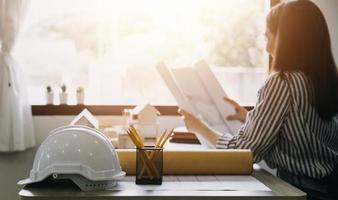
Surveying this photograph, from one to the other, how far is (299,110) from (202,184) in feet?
1.51

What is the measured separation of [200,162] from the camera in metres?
1.42

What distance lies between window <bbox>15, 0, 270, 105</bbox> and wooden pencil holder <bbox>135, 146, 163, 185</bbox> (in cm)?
167

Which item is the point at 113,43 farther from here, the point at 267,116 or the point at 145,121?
the point at 267,116

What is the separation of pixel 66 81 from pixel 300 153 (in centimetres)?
178

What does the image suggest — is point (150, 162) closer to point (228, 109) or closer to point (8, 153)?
point (228, 109)

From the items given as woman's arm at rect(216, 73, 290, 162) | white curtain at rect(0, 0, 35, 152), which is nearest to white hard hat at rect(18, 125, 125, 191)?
woman's arm at rect(216, 73, 290, 162)

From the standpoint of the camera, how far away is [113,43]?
9.68 ft

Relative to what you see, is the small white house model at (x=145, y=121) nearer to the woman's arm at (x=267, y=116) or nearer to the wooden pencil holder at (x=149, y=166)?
the woman's arm at (x=267, y=116)

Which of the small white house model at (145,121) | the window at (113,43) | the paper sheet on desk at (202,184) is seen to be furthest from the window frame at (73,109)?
the paper sheet on desk at (202,184)

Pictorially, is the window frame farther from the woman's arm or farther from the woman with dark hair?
the woman's arm

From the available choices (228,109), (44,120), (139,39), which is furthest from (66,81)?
(228,109)

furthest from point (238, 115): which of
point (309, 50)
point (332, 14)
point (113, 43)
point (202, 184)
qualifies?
point (332, 14)

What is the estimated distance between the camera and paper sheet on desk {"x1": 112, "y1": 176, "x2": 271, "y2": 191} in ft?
4.05

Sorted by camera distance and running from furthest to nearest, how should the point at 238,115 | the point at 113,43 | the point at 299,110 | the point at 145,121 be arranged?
the point at 113,43, the point at 145,121, the point at 238,115, the point at 299,110
